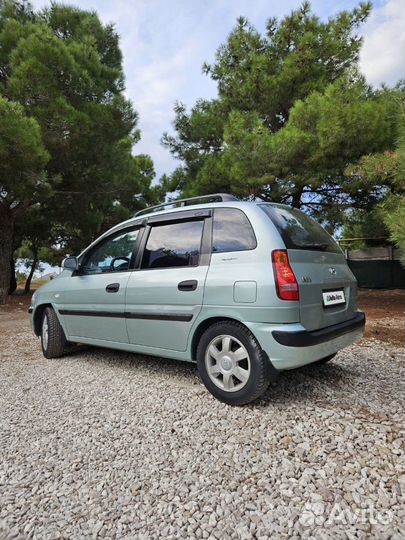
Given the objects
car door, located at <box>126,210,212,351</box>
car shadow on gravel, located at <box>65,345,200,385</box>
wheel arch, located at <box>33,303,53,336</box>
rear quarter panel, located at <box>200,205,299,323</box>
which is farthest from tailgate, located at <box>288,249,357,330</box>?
wheel arch, located at <box>33,303,53,336</box>

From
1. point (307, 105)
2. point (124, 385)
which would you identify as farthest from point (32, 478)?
point (307, 105)

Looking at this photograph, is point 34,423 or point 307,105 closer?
point 34,423

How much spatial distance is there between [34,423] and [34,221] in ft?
33.9

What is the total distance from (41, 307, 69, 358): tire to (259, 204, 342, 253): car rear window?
2900 mm

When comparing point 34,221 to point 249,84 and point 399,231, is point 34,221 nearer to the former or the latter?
point 249,84

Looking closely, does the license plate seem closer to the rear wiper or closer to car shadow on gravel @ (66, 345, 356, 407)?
the rear wiper

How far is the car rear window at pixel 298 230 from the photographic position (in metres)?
2.50

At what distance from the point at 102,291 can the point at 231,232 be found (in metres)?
1.60

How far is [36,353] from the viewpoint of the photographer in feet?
14.4

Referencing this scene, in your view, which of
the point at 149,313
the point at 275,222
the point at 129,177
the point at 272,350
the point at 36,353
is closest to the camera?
the point at 272,350

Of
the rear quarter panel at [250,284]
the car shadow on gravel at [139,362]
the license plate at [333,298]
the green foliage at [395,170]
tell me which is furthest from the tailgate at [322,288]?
the green foliage at [395,170]

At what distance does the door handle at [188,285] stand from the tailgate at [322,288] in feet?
2.59

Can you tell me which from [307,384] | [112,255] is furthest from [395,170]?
[112,255]

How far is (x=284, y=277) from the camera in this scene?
2.27 m
